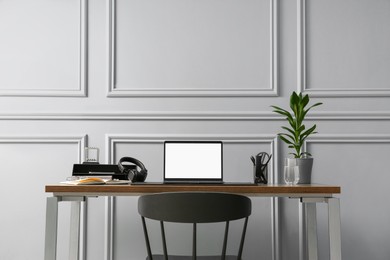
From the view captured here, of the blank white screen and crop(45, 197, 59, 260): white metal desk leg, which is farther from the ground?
the blank white screen

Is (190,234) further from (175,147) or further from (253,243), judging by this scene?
(175,147)

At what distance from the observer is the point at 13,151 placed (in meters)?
2.67

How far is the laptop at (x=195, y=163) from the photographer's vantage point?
222 centimetres

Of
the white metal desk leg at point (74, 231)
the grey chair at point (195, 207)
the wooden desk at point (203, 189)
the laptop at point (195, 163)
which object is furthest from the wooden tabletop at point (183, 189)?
the white metal desk leg at point (74, 231)

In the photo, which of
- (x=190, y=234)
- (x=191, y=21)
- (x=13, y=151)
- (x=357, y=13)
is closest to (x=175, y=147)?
(x=190, y=234)

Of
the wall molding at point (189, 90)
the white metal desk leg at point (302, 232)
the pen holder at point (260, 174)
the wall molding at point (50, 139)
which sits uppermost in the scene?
the wall molding at point (189, 90)

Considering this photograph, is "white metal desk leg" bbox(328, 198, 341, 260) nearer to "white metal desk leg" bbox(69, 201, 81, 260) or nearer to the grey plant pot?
the grey plant pot

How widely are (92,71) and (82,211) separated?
774mm

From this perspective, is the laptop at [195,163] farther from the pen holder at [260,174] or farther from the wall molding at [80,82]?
the wall molding at [80,82]

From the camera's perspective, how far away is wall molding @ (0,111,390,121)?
8.67 feet

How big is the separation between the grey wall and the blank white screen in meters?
0.39

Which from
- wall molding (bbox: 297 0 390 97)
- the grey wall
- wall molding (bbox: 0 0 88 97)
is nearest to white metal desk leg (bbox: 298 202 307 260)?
the grey wall

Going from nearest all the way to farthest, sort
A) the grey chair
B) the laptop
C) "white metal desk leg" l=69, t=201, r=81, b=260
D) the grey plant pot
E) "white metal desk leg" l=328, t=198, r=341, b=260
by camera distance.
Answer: the grey chair < "white metal desk leg" l=328, t=198, r=341, b=260 < the grey plant pot < the laptop < "white metal desk leg" l=69, t=201, r=81, b=260

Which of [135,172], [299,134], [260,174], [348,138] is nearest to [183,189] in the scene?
[135,172]
